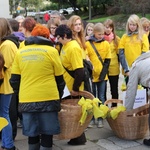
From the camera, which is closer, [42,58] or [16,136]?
[42,58]

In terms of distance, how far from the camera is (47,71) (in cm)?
386

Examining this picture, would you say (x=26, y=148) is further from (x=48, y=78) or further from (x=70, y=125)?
(x=48, y=78)

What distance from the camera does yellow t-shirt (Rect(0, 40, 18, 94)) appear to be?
4332mm

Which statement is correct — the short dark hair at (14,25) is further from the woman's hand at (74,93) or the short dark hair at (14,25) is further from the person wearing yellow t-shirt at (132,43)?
the person wearing yellow t-shirt at (132,43)

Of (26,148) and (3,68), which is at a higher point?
(3,68)

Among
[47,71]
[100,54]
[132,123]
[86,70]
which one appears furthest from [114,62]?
[47,71]

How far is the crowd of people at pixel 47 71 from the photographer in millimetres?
3850

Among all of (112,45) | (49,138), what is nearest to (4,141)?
(49,138)

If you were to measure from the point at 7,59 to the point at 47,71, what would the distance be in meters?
0.74

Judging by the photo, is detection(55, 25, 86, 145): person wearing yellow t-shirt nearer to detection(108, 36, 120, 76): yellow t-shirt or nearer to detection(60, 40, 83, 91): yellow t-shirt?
detection(60, 40, 83, 91): yellow t-shirt

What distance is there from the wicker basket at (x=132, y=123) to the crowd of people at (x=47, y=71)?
136mm

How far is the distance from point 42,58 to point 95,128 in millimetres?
2162

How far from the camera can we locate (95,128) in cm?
558

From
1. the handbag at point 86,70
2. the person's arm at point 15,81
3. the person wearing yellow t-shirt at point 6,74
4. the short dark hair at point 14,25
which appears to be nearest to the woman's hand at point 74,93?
the handbag at point 86,70
